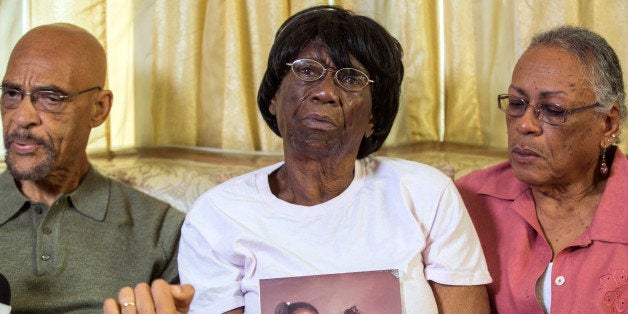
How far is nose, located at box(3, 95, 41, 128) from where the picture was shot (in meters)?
2.06

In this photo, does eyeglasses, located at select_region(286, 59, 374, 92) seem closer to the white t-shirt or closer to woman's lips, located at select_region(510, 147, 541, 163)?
the white t-shirt

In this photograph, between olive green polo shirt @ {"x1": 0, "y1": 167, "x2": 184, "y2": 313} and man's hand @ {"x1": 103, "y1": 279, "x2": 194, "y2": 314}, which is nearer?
man's hand @ {"x1": 103, "y1": 279, "x2": 194, "y2": 314}

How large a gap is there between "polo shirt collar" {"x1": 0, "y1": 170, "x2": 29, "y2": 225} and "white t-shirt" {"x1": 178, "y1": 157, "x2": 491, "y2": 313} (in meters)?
0.49

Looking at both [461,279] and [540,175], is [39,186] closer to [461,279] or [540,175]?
[461,279]

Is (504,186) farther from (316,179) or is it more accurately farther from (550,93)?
(316,179)

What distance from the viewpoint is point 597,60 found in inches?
76.7

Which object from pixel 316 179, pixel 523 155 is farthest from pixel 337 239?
pixel 523 155

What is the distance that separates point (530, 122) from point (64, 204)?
3.89 ft

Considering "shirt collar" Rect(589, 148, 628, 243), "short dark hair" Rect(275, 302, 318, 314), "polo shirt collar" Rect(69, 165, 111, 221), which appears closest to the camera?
"short dark hair" Rect(275, 302, 318, 314)

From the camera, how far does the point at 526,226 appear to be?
6.51 ft

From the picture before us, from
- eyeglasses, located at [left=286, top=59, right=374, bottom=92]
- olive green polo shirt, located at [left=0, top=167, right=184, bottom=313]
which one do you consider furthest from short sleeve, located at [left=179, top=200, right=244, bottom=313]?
eyeglasses, located at [left=286, top=59, right=374, bottom=92]

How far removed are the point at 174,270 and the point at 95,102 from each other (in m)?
0.50

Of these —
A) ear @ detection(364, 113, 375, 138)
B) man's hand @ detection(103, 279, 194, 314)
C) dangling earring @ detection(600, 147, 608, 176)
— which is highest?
ear @ detection(364, 113, 375, 138)

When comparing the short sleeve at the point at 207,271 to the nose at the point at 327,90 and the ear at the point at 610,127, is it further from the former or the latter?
the ear at the point at 610,127
